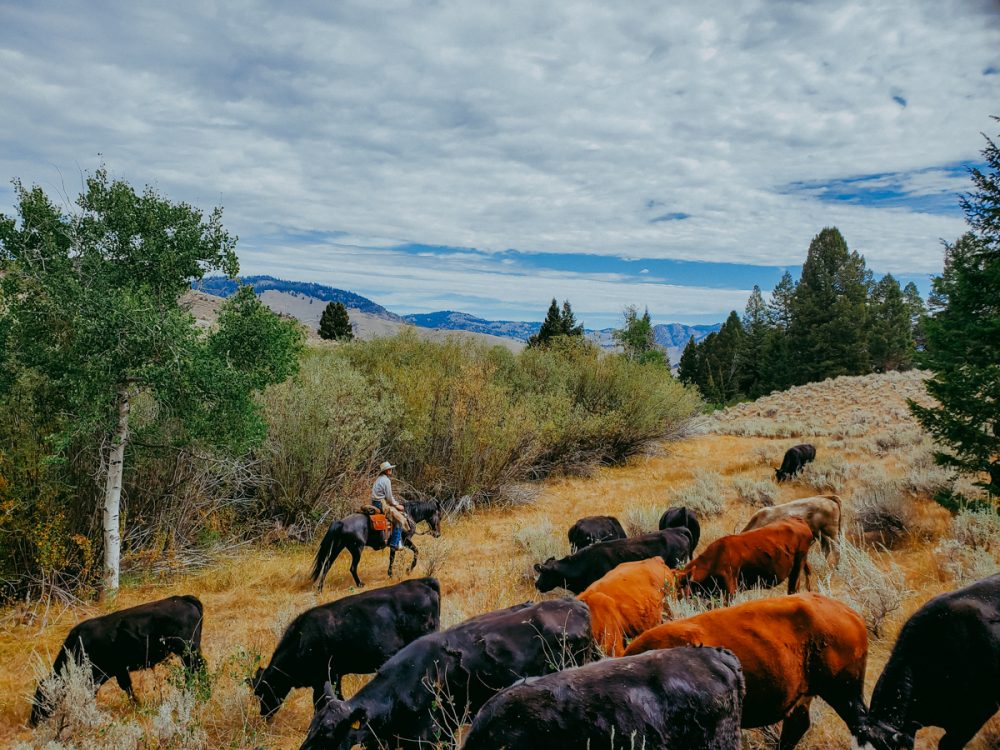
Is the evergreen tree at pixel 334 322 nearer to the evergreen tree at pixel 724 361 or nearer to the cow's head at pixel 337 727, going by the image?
the evergreen tree at pixel 724 361

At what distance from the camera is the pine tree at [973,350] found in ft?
25.5

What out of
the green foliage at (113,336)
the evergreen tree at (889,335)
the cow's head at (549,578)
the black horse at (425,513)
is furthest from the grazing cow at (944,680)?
the evergreen tree at (889,335)

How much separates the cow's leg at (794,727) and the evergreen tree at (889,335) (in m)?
44.6

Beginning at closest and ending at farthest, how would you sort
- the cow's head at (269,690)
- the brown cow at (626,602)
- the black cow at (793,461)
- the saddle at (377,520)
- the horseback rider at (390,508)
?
the brown cow at (626,602) < the cow's head at (269,690) < the saddle at (377,520) < the horseback rider at (390,508) < the black cow at (793,461)

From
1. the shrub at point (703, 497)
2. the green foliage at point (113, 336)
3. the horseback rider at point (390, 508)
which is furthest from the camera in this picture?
the shrub at point (703, 497)

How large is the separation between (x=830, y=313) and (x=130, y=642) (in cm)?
4544

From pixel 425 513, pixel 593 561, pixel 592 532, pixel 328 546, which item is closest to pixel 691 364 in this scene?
pixel 425 513

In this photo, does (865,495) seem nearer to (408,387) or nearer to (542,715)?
(542,715)

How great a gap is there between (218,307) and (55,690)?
17.0ft

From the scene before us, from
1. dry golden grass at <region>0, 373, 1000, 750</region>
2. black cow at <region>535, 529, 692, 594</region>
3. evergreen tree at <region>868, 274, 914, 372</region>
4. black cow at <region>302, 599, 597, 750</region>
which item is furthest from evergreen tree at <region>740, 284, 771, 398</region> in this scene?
black cow at <region>302, 599, 597, 750</region>

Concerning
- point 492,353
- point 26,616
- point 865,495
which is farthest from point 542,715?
point 492,353

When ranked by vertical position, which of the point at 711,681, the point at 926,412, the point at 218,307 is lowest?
the point at 711,681

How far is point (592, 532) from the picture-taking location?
29.1 feet

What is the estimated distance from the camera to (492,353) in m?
19.3
